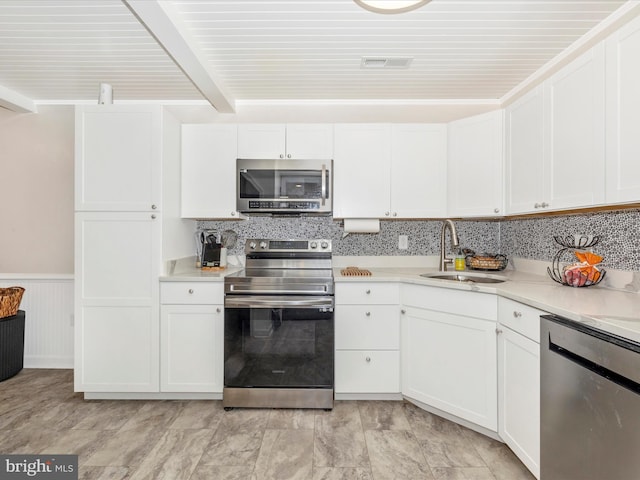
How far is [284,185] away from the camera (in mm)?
2611

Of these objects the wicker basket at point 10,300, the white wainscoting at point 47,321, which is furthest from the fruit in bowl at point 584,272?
the wicker basket at point 10,300

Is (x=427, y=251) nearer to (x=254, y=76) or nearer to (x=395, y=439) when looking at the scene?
(x=395, y=439)

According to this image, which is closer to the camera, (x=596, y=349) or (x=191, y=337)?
(x=596, y=349)

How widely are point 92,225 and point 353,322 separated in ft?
6.28

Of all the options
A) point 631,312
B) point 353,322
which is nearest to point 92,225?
point 353,322

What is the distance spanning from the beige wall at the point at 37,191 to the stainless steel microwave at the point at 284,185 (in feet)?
5.49

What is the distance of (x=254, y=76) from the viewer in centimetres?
254

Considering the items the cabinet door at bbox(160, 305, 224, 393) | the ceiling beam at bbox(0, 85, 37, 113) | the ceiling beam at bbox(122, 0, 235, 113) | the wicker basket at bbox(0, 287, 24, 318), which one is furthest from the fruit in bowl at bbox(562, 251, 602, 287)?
the ceiling beam at bbox(0, 85, 37, 113)

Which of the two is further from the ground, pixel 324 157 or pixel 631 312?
pixel 324 157

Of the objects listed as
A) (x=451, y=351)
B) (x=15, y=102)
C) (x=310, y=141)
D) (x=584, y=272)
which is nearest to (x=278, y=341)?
(x=451, y=351)

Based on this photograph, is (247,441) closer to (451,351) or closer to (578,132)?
(451,351)

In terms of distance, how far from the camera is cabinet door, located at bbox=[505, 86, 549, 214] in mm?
2002

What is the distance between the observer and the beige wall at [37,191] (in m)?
3.02

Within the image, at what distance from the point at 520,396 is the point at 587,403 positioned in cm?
51
